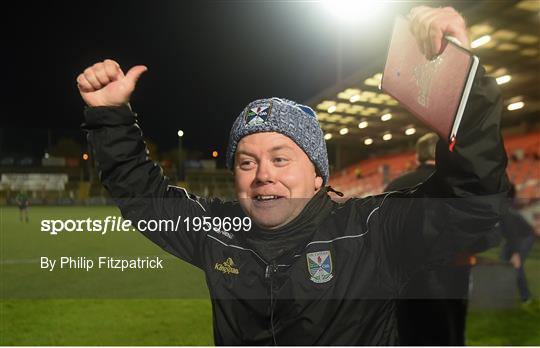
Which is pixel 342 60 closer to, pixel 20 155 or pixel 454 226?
pixel 20 155

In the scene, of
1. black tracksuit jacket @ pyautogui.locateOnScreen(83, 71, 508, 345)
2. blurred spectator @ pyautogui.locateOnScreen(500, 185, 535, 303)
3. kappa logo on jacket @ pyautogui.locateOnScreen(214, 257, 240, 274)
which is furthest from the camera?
blurred spectator @ pyautogui.locateOnScreen(500, 185, 535, 303)

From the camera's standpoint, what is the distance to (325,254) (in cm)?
140

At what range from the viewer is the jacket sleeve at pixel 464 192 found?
1036 mm

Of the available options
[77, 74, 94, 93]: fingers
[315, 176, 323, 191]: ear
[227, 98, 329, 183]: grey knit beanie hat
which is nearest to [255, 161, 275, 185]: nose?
[227, 98, 329, 183]: grey knit beanie hat

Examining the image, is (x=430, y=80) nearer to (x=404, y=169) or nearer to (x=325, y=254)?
(x=325, y=254)

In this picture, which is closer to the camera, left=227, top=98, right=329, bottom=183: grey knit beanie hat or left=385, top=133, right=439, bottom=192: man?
left=227, top=98, right=329, bottom=183: grey knit beanie hat

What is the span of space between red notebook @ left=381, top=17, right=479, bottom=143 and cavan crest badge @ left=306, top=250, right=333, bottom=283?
564 millimetres

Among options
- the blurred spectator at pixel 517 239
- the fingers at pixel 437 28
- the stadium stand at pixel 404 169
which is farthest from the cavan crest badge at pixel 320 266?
the stadium stand at pixel 404 169

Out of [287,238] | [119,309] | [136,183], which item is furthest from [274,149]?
[119,309]

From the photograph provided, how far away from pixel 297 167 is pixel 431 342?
79.5 inches

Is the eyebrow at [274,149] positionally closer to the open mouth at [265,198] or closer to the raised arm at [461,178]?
the open mouth at [265,198]

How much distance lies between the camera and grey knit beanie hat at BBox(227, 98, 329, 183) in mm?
1424

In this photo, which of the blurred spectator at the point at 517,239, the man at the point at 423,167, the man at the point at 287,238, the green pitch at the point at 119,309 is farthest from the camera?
the blurred spectator at the point at 517,239

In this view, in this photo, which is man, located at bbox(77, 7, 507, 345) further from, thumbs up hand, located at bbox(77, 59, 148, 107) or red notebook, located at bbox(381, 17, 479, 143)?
red notebook, located at bbox(381, 17, 479, 143)
